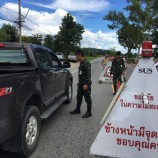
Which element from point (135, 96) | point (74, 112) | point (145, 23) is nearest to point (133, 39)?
point (145, 23)

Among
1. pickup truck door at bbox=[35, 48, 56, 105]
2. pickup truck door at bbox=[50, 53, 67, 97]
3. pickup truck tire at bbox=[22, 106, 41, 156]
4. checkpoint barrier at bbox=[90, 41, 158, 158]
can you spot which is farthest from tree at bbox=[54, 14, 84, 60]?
checkpoint barrier at bbox=[90, 41, 158, 158]

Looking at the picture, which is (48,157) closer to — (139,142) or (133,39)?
(139,142)

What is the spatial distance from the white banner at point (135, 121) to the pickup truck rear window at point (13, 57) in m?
2.34

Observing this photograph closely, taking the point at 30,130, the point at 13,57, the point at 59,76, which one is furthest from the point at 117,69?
the point at 30,130

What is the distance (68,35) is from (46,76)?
4965cm

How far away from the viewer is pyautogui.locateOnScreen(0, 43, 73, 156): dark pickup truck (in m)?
3.99

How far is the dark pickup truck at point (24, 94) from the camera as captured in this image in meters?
3.99

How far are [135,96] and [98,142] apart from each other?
812 mm

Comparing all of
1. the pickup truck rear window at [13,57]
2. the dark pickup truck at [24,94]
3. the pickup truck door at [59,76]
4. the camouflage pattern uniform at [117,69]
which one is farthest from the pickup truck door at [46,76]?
the camouflage pattern uniform at [117,69]

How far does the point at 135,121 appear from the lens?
13.3ft

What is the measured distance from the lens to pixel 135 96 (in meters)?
4.05

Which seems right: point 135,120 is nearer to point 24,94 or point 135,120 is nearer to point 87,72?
point 24,94

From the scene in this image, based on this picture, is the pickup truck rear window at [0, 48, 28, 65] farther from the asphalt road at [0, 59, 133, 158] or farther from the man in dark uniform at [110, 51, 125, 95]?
the man in dark uniform at [110, 51, 125, 95]

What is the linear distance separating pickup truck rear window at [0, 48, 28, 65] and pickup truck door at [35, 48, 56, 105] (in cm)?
27
